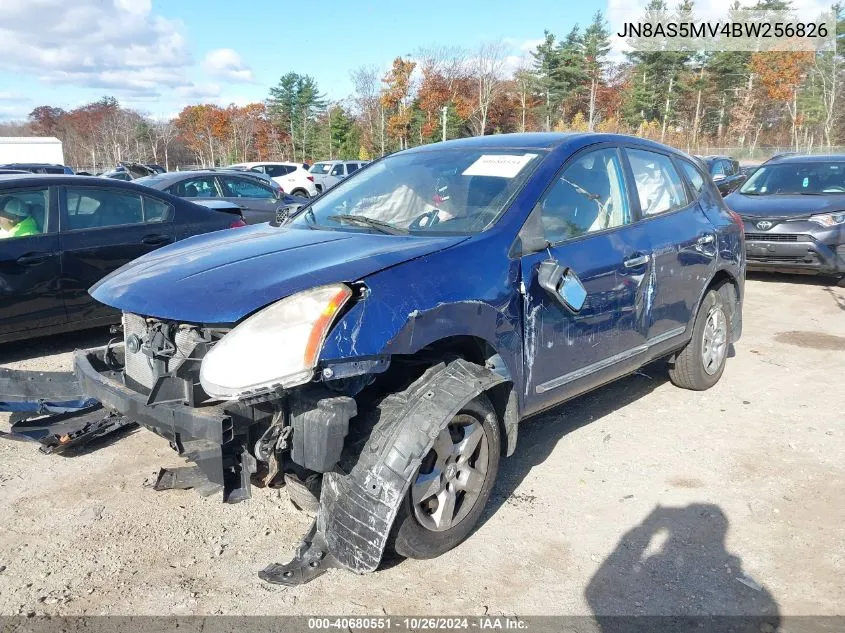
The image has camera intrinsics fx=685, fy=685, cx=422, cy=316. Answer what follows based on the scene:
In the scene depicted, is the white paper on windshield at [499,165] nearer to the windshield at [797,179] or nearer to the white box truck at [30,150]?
the windshield at [797,179]

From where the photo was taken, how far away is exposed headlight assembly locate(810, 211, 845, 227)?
8602 millimetres

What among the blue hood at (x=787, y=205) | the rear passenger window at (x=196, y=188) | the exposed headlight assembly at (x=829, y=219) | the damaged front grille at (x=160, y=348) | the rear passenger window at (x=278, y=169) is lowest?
the damaged front grille at (x=160, y=348)

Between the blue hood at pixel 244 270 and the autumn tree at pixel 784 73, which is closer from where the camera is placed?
the blue hood at pixel 244 270

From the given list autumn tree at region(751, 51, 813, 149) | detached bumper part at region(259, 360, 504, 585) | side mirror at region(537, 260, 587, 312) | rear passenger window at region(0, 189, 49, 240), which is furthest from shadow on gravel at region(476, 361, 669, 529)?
autumn tree at region(751, 51, 813, 149)

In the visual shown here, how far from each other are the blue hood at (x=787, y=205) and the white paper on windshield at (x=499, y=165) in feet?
21.0

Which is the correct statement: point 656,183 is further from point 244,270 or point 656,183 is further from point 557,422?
point 244,270

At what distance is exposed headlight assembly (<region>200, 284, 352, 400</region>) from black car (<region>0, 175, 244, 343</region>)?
3.67 meters

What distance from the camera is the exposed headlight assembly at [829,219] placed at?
8602 mm

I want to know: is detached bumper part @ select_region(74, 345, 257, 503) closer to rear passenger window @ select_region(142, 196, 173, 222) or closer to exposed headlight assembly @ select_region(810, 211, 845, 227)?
rear passenger window @ select_region(142, 196, 173, 222)

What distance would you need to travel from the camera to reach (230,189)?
1111cm

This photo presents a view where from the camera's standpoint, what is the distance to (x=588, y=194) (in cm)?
377

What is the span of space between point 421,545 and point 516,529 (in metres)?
0.60

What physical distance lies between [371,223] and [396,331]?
43.3 inches

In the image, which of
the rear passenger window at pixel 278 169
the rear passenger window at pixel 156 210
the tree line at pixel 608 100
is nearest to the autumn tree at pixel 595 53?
the tree line at pixel 608 100
